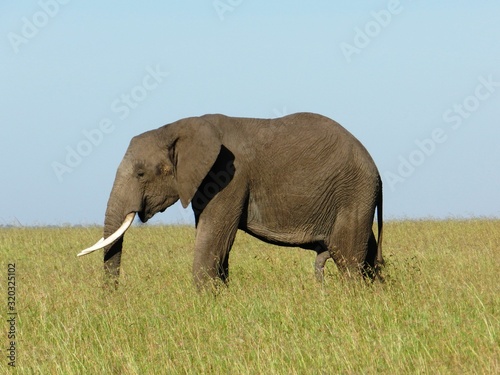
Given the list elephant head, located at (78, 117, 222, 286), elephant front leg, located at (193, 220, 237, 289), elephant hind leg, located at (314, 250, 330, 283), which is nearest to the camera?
elephant front leg, located at (193, 220, 237, 289)

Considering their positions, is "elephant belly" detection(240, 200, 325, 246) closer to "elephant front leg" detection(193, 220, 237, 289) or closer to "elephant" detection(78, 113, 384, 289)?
"elephant" detection(78, 113, 384, 289)

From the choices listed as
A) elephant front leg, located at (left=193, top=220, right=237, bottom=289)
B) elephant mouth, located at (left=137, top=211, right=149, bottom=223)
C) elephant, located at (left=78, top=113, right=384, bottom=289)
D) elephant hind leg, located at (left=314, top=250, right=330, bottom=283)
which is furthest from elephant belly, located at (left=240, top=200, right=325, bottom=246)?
elephant mouth, located at (left=137, top=211, right=149, bottom=223)

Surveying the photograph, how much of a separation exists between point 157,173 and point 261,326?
2.89 meters

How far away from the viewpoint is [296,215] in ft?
32.0

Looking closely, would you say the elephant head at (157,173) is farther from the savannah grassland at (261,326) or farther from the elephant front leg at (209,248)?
the savannah grassland at (261,326)

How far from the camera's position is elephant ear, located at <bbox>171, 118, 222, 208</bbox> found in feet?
30.8

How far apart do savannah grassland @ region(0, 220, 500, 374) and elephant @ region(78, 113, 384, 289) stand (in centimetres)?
54

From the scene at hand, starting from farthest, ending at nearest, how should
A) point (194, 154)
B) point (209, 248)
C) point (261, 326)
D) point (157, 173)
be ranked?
point (157, 173)
point (194, 154)
point (209, 248)
point (261, 326)

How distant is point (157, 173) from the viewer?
9586mm

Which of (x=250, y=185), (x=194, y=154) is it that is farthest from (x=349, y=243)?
(x=194, y=154)

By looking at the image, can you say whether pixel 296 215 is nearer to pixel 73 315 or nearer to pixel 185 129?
pixel 185 129

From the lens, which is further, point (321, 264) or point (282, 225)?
point (321, 264)

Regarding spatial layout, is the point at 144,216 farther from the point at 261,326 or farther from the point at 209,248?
the point at 261,326

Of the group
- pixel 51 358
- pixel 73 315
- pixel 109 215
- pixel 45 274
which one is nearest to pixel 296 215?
pixel 109 215
